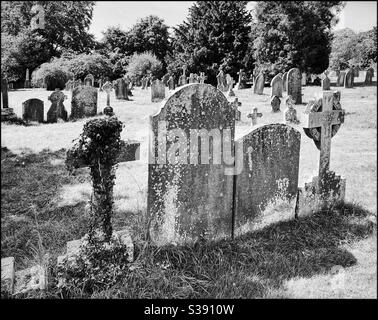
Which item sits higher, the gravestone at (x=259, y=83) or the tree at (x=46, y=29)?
the tree at (x=46, y=29)

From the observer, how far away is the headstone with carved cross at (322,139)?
14.6ft

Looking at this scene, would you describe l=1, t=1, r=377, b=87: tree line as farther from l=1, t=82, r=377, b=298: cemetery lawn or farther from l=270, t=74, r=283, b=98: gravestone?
l=1, t=82, r=377, b=298: cemetery lawn

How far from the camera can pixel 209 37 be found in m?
21.3

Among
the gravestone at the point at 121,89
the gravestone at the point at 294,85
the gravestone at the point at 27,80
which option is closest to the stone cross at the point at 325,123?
the gravestone at the point at 294,85

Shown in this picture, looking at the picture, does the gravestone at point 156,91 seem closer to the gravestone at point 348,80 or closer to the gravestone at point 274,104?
the gravestone at point 274,104

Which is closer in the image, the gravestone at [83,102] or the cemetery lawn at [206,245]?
the cemetery lawn at [206,245]

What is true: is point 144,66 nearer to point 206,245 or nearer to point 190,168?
point 190,168

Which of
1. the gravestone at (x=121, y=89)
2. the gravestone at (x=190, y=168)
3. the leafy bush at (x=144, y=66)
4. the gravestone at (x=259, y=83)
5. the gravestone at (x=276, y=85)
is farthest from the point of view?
the leafy bush at (x=144, y=66)

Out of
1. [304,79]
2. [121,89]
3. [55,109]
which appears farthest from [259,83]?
[55,109]

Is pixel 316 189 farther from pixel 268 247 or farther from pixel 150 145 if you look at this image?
pixel 150 145

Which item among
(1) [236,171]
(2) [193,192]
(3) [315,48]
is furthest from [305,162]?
(3) [315,48]

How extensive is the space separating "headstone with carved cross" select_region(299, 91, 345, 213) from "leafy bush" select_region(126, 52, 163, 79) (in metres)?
16.8

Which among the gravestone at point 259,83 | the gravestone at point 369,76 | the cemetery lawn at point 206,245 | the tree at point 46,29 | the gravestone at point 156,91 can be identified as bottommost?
the cemetery lawn at point 206,245

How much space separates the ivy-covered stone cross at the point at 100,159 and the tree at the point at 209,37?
17.8 metres
